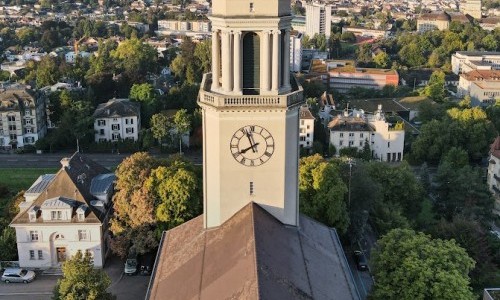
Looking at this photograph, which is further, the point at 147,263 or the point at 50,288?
the point at 147,263

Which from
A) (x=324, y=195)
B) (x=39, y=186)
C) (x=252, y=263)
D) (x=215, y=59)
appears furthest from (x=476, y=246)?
(x=39, y=186)

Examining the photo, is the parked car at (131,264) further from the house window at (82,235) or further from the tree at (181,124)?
the tree at (181,124)

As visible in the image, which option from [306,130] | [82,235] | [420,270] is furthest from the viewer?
[306,130]

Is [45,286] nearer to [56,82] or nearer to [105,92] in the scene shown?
[105,92]

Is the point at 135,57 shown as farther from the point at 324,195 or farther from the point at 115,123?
the point at 324,195

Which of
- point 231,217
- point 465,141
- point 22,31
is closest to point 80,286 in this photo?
point 231,217

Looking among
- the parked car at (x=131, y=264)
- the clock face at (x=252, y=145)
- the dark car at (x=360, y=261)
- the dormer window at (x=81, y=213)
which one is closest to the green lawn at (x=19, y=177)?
the dormer window at (x=81, y=213)
